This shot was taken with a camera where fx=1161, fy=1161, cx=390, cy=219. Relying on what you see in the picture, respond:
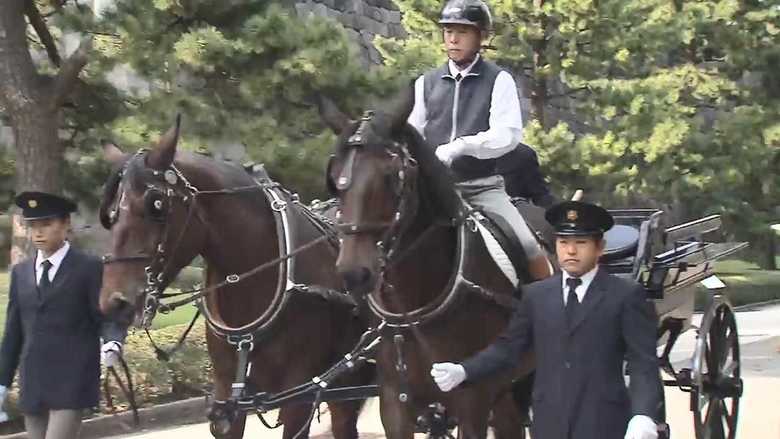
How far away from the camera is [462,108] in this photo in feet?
19.3

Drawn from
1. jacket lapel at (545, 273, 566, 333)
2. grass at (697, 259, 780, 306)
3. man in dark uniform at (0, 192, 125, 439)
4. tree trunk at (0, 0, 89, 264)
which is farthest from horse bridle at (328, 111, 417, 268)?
grass at (697, 259, 780, 306)

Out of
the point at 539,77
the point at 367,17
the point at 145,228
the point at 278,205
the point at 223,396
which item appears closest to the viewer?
the point at 145,228

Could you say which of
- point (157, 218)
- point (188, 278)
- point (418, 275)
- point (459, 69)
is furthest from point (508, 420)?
point (188, 278)

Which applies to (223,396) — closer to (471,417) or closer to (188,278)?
(471,417)

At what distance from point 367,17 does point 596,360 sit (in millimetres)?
19986

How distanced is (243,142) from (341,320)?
4.40 meters

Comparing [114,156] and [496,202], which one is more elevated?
[114,156]

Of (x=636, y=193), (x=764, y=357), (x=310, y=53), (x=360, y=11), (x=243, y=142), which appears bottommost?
(x=764, y=357)

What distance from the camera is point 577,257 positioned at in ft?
14.8

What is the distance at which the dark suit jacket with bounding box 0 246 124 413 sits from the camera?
5.64 meters

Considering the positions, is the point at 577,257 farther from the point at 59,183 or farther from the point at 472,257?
the point at 59,183

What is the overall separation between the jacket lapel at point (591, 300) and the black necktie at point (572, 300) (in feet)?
0.07

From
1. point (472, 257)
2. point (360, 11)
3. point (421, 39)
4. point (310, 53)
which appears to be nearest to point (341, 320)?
point (472, 257)

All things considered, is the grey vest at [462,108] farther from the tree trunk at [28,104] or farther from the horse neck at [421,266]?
the tree trunk at [28,104]
